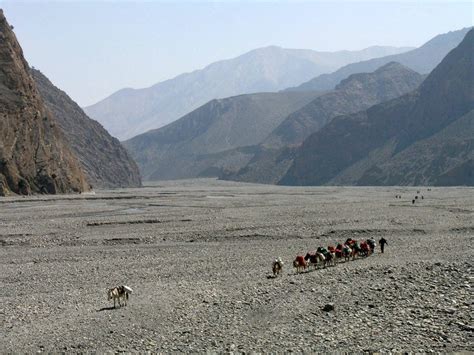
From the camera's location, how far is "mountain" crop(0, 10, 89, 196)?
73.9 meters

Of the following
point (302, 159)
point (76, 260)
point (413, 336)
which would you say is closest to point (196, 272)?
point (76, 260)

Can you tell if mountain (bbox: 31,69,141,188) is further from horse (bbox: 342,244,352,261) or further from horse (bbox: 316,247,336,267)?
horse (bbox: 316,247,336,267)

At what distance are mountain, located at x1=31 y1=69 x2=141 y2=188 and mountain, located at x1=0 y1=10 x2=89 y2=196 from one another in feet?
170

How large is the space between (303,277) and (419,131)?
13201 cm

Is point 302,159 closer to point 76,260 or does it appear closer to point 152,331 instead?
point 76,260

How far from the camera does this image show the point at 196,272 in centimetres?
2369

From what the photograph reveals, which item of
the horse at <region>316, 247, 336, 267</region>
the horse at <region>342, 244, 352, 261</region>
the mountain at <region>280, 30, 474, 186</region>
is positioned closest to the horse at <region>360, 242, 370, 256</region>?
the horse at <region>342, 244, 352, 261</region>

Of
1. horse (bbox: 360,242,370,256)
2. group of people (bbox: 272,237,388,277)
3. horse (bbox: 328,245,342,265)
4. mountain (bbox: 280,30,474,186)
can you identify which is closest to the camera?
group of people (bbox: 272,237,388,277)

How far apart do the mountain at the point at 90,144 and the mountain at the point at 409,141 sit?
46.0m

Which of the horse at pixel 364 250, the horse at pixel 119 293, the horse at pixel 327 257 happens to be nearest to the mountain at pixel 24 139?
the horse at pixel 364 250

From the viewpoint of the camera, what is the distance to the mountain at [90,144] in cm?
14438

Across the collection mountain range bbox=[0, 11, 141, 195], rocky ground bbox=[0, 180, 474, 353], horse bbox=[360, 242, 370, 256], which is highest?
mountain range bbox=[0, 11, 141, 195]

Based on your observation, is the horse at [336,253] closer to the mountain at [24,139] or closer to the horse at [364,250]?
the horse at [364,250]

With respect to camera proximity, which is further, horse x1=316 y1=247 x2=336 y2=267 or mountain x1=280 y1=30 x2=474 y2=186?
mountain x1=280 y1=30 x2=474 y2=186
